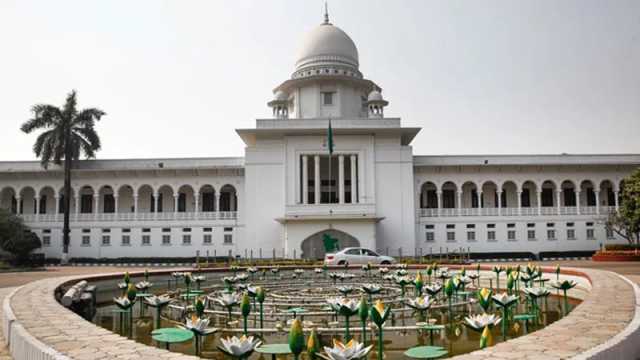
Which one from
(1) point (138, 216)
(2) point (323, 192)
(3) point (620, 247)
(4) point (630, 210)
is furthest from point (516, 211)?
(1) point (138, 216)

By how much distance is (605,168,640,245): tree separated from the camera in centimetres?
3172

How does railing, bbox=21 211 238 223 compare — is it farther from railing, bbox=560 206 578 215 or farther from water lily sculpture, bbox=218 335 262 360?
water lily sculpture, bbox=218 335 262 360

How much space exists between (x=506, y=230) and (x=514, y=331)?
29552mm

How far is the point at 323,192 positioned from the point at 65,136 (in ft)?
57.4

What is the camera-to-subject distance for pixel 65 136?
120ft

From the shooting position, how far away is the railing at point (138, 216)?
3766 cm

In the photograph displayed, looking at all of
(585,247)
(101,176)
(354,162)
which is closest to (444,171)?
(354,162)

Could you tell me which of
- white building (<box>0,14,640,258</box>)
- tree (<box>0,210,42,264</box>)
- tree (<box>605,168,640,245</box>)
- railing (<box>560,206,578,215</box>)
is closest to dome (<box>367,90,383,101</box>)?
white building (<box>0,14,640,258</box>)

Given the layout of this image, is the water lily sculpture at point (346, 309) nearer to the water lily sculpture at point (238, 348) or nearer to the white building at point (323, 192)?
the water lily sculpture at point (238, 348)

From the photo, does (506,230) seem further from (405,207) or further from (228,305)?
(228,305)

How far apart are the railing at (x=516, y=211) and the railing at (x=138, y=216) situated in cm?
1352

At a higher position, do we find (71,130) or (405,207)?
(71,130)

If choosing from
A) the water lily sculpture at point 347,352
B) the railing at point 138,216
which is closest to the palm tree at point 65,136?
the railing at point 138,216

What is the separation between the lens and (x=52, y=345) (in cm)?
587
